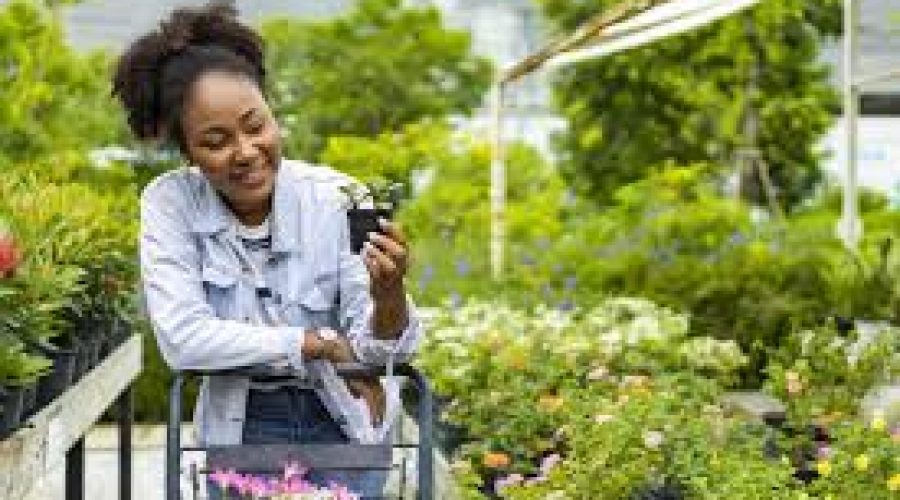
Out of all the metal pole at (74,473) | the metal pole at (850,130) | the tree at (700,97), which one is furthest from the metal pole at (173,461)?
the tree at (700,97)

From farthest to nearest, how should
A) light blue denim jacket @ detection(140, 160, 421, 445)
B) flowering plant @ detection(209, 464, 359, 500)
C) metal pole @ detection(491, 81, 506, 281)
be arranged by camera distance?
metal pole @ detection(491, 81, 506, 281)
light blue denim jacket @ detection(140, 160, 421, 445)
flowering plant @ detection(209, 464, 359, 500)

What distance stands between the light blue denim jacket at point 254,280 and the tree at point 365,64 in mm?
14929

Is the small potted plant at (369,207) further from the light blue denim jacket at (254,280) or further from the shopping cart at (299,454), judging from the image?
the shopping cart at (299,454)

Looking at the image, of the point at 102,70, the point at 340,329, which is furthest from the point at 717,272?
the point at 340,329

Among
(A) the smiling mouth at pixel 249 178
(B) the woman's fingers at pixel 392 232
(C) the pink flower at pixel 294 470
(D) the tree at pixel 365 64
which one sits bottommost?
(C) the pink flower at pixel 294 470

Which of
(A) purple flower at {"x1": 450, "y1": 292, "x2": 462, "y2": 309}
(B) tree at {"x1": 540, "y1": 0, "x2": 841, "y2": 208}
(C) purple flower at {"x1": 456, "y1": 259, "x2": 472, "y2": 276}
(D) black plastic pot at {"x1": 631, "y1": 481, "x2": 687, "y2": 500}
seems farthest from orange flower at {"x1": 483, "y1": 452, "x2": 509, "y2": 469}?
(B) tree at {"x1": 540, "y1": 0, "x2": 841, "y2": 208}

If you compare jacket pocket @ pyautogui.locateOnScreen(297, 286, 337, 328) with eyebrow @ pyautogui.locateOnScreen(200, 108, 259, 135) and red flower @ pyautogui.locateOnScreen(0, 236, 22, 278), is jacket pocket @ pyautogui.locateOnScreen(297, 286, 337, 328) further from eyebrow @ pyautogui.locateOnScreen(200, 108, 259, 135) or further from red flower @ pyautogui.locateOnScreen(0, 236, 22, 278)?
red flower @ pyautogui.locateOnScreen(0, 236, 22, 278)

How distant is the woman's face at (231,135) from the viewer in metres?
2.83

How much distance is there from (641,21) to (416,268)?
3285 mm

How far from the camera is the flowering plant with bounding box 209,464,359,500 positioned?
2648 millimetres

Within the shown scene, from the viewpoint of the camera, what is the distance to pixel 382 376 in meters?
2.91

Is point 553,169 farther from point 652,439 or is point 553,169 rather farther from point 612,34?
point 652,439

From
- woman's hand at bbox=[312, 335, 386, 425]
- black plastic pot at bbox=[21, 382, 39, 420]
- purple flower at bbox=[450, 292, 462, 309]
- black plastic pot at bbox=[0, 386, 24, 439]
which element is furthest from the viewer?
purple flower at bbox=[450, 292, 462, 309]

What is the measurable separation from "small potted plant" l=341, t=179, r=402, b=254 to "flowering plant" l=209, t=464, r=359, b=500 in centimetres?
33
